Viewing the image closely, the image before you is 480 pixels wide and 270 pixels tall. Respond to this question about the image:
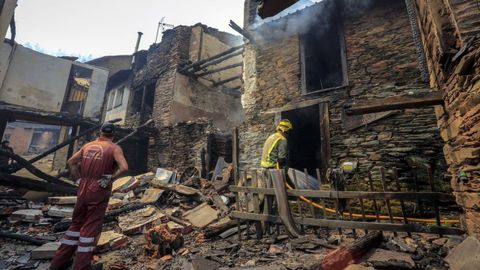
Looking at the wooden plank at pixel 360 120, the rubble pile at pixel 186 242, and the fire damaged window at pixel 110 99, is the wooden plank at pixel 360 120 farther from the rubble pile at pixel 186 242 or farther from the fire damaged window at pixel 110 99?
the fire damaged window at pixel 110 99

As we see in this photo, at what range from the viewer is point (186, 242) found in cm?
458

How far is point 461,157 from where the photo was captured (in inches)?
99.0

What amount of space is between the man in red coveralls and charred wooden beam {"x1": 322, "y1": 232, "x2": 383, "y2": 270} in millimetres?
3004

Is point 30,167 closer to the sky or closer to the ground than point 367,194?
closer to the sky

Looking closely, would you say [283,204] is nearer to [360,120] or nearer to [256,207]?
[256,207]

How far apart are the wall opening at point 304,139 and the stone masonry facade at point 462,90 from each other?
185 inches

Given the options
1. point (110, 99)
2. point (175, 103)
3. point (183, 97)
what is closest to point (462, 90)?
point (175, 103)

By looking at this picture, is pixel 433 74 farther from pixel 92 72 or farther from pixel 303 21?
pixel 92 72

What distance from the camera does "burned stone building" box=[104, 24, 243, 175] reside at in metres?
11.2

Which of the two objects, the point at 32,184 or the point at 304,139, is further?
the point at 304,139

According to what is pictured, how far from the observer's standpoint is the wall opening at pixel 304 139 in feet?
26.8

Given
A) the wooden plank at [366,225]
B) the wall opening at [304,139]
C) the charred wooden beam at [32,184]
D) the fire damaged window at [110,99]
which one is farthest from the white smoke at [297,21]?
→ the fire damaged window at [110,99]

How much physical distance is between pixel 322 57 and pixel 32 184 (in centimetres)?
1067

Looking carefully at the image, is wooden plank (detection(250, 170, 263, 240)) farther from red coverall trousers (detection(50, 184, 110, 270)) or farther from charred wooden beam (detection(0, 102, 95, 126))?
charred wooden beam (detection(0, 102, 95, 126))
